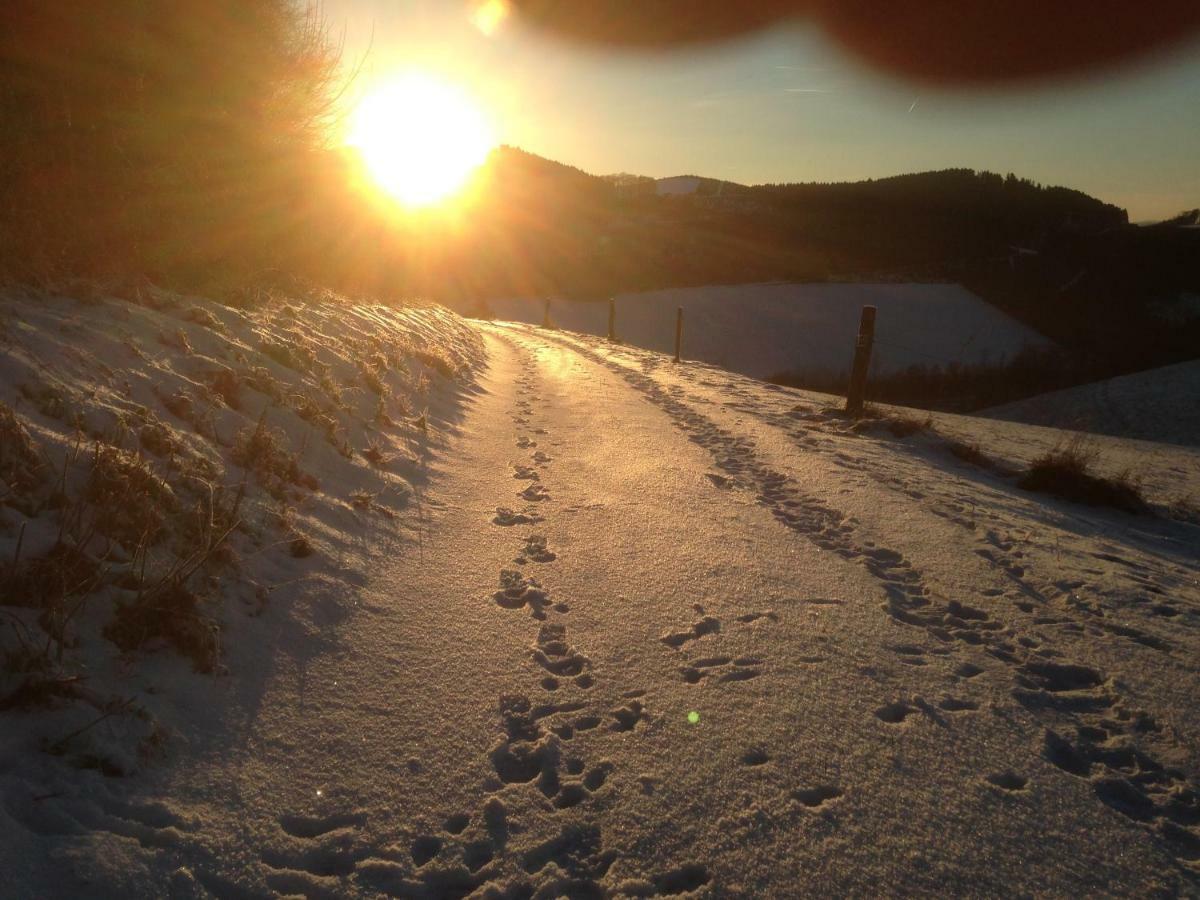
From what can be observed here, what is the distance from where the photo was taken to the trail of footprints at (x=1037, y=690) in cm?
241

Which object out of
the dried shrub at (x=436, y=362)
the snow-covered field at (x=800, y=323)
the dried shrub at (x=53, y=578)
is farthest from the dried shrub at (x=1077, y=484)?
the snow-covered field at (x=800, y=323)

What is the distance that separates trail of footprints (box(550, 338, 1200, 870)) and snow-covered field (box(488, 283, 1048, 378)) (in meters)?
23.5

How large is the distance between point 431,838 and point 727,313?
1429 inches

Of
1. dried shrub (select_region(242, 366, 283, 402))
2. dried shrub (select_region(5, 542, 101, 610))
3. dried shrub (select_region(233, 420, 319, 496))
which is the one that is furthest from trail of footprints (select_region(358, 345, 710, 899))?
dried shrub (select_region(242, 366, 283, 402))

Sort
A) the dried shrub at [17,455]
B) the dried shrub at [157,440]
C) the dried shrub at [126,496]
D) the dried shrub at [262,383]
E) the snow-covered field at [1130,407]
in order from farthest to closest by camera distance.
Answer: the snow-covered field at [1130,407]
the dried shrub at [262,383]
the dried shrub at [157,440]
the dried shrub at [126,496]
the dried shrub at [17,455]

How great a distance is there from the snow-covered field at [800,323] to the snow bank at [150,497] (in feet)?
78.2

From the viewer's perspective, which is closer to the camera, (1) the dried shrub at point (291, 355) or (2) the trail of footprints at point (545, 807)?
(2) the trail of footprints at point (545, 807)

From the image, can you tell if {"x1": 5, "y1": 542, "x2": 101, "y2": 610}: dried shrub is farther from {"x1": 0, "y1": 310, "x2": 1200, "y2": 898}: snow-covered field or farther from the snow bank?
{"x1": 0, "y1": 310, "x2": 1200, "y2": 898}: snow-covered field

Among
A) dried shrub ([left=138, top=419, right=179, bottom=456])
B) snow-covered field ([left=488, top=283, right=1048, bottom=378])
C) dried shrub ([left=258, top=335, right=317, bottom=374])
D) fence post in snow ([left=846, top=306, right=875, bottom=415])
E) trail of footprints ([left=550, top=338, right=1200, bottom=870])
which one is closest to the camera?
trail of footprints ([left=550, top=338, right=1200, bottom=870])

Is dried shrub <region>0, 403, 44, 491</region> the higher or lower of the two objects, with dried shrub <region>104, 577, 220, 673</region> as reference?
higher

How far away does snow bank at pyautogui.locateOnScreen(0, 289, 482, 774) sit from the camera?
229cm

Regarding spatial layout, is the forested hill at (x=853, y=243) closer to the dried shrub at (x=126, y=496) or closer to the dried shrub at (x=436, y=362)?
the dried shrub at (x=436, y=362)

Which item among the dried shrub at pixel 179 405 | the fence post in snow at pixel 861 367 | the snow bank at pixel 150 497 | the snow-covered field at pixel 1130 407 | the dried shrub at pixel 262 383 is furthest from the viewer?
the snow-covered field at pixel 1130 407

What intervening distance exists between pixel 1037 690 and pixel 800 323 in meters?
35.1
